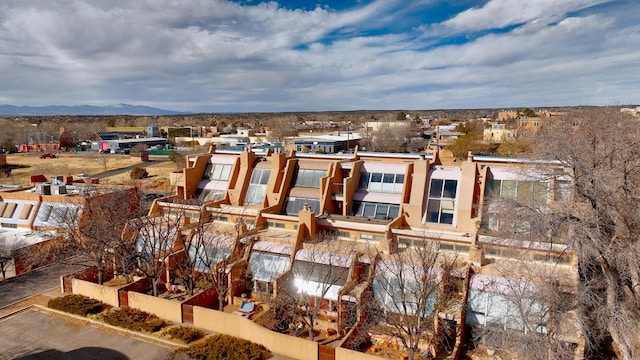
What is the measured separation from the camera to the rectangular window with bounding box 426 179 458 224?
32344mm

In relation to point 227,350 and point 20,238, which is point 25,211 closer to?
point 20,238

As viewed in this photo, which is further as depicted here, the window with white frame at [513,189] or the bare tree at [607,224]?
the window with white frame at [513,189]

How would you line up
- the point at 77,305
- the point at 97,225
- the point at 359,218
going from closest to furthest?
1. the point at 77,305
2. the point at 359,218
3. the point at 97,225

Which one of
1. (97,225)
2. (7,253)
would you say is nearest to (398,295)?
(97,225)

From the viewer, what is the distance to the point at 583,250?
2008cm

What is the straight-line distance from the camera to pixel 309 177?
38.4 meters

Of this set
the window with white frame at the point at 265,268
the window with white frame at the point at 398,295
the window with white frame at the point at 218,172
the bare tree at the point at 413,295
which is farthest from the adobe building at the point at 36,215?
the bare tree at the point at 413,295

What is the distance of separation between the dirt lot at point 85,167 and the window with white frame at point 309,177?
32254 mm

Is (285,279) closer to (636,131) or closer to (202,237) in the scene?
(202,237)

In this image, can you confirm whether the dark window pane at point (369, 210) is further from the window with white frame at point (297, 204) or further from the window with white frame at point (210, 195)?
the window with white frame at point (210, 195)

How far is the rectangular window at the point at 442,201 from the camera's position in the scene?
32344 mm

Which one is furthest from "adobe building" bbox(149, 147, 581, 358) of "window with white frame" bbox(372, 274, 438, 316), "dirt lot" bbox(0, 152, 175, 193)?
"dirt lot" bbox(0, 152, 175, 193)

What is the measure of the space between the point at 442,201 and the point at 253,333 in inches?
697

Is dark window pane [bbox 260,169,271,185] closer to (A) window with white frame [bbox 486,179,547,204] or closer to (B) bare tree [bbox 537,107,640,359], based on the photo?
(A) window with white frame [bbox 486,179,547,204]
